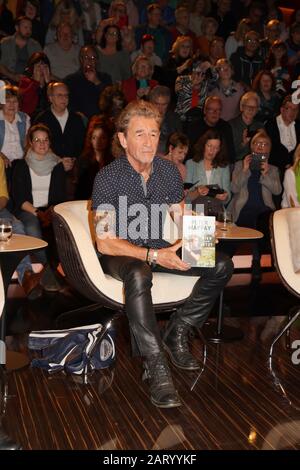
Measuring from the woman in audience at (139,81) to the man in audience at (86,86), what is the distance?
30 cm

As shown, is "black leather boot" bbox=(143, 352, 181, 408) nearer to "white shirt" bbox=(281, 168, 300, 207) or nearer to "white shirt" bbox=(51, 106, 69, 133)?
"white shirt" bbox=(281, 168, 300, 207)

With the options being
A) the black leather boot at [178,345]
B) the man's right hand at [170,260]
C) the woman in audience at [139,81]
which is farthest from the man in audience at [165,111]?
the man's right hand at [170,260]

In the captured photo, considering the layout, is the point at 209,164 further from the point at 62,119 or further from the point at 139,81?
the point at 139,81

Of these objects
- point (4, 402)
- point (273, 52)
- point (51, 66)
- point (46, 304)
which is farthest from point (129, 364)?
point (273, 52)

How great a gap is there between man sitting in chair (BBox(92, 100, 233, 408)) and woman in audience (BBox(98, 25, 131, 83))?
403 centimetres

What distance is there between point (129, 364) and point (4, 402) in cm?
81

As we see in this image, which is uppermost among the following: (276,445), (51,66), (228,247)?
(51,66)

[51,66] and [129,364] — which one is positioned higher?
[51,66]

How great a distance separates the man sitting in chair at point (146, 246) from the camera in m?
3.07

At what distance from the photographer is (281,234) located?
3488mm
